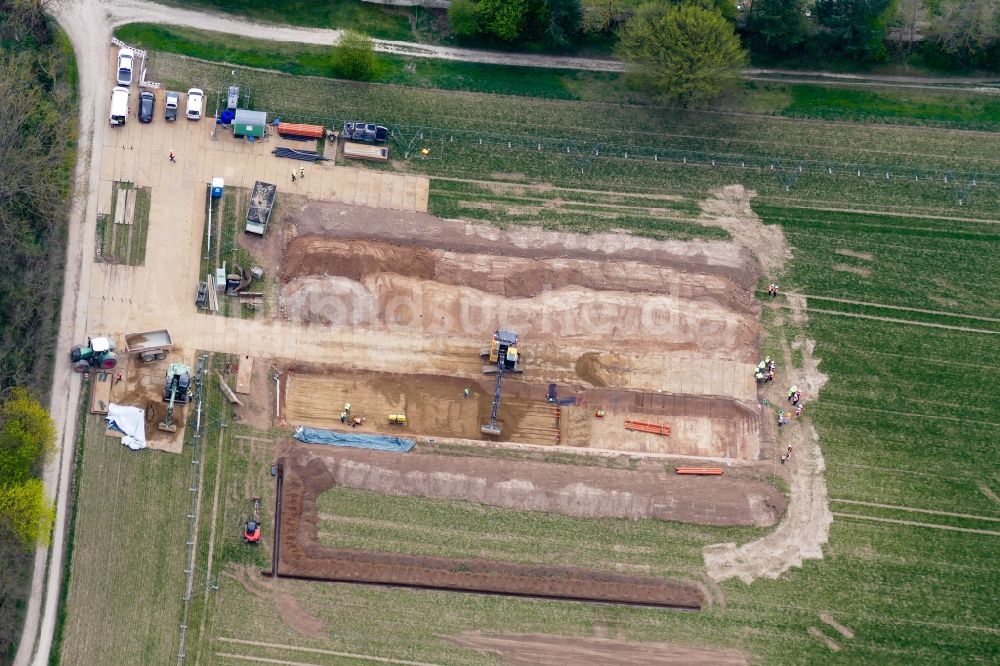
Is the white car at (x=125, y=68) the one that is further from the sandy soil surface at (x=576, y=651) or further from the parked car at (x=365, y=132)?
the sandy soil surface at (x=576, y=651)

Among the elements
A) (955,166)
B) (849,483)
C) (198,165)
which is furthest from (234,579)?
(955,166)

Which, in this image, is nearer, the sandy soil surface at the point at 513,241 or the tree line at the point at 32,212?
the tree line at the point at 32,212

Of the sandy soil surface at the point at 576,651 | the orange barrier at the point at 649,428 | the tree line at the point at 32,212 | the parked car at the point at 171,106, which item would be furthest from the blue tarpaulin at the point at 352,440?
the parked car at the point at 171,106

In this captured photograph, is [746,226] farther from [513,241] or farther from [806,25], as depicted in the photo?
[513,241]

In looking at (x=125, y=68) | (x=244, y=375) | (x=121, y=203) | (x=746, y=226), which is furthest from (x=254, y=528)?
(x=746, y=226)

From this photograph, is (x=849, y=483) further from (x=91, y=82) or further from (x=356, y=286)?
(x=91, y=82)

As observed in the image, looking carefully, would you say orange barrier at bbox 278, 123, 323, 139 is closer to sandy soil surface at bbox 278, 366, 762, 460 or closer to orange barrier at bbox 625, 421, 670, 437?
sandy soil surface at bbox 278, 366, 762, 460
